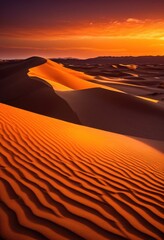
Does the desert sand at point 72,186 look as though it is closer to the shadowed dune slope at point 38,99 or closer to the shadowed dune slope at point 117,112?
the shadowed dune slope at point 117,112

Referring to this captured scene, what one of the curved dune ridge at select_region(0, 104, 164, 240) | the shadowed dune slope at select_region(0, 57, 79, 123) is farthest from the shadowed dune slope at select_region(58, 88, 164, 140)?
the curved dune ridge at select_region(0, 104, 164, 240)

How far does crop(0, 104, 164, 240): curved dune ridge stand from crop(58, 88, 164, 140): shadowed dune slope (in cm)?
622

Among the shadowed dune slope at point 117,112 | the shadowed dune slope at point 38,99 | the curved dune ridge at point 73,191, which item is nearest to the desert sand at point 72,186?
the curved dune ridge at point 73,191

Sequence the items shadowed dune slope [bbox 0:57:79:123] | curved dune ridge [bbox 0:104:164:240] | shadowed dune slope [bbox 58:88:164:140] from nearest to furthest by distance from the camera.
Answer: curved dune ridge [bbox 0:104:164:240] < shadowed dune slope [bbox 58:88:164:140] < shadowed dune slope [bbox 0:57:79:123]

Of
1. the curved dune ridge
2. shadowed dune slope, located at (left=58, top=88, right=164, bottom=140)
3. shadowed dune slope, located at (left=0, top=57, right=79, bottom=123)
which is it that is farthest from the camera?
shadowed dune slope, located at (left=0, top=57, right=79, bottom=123)

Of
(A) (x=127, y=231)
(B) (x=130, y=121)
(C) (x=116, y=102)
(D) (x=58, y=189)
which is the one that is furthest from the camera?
(C) (x=116, y=102)

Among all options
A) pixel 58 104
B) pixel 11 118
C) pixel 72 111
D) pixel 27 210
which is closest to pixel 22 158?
pixel 27 210

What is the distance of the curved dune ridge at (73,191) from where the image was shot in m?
2.65

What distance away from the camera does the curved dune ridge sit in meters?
2.65

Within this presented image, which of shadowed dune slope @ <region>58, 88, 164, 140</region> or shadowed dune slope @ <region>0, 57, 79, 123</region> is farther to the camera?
shadowed dune slope @ <region>0, 57, 79, 123</region>

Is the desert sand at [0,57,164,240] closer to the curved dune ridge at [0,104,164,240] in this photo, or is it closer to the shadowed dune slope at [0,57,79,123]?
the curved dune ridge at [0,104,164,240]

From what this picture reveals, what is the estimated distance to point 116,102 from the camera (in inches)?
604

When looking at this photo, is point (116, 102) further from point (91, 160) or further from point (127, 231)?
point (127, 231)

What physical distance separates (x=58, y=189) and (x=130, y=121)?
10026 millimetres
